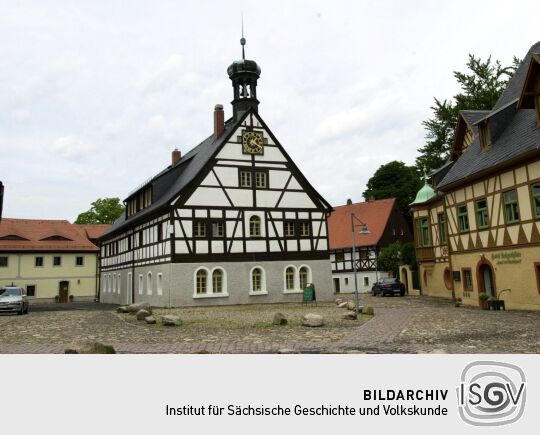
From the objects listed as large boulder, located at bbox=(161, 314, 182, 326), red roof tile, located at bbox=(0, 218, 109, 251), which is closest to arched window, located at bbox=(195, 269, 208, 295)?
large boulder, located at bbox=(161, 314, 182, 326)

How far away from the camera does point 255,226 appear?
30.3 meters

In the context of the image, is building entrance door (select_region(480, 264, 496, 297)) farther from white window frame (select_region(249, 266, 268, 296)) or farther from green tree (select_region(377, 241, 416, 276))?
green tree (select_region(377, 241, 416, 276))

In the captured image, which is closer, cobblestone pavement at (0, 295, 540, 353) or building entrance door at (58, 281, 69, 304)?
cobblestone pavement at (0, 295, 540, 353)

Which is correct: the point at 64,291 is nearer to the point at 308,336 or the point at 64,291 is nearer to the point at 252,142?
the point at 252,142

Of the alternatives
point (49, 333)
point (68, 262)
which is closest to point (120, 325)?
point (49, 333)

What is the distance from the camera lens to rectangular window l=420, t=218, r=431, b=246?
110 feet

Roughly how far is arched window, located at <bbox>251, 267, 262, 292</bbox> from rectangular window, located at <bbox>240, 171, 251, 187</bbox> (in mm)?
5180

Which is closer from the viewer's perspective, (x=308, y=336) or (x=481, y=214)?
(x=308, y=336)

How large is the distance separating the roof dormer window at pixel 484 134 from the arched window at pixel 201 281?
1622 cm

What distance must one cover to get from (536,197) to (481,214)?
13.9ft

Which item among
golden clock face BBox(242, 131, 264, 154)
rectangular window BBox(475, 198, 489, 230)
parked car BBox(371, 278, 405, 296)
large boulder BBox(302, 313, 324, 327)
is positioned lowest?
large boulder BBox(302, 313, 324, 327)

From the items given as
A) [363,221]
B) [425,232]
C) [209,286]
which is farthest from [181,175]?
[363,221]

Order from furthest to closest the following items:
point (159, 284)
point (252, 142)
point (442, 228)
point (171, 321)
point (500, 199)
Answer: point (442, 228)
point (252, 142)
point (159, 284)
point (500, 199)
point (171, 321)

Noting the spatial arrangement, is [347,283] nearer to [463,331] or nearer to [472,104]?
[472,104]
